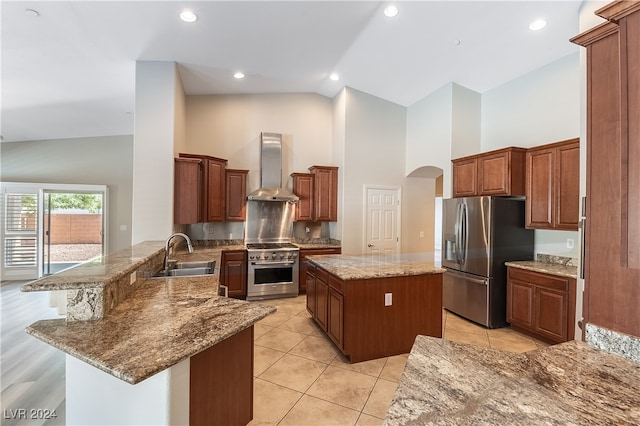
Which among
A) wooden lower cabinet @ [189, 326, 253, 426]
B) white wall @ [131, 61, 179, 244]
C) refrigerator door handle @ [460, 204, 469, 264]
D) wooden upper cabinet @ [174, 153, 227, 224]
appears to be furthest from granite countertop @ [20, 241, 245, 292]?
refrigerator door handle @ [460, 204, 469, 264]

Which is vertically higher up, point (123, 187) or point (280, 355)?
point (123, 187)

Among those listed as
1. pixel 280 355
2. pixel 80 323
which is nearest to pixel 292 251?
pixel 280 355

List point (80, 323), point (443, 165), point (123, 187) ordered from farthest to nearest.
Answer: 1. point (123, 187)
2. point (443, 165)
3. point (80, 323)

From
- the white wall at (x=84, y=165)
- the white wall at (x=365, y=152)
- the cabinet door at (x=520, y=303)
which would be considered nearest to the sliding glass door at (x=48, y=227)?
the white wall at (x=84, y=165)

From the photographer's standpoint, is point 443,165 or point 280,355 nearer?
point 280,355

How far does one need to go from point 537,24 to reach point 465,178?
1.94 meters

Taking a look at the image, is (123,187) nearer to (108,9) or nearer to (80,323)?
(108,9)

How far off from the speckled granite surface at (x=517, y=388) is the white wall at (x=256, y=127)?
4816mm

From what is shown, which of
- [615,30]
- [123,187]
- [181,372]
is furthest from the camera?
[123,187]

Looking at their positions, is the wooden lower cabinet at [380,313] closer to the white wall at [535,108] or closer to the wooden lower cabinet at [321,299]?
the wooden lower cabinet at [321,299]

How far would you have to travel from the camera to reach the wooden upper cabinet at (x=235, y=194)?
507 centimetres

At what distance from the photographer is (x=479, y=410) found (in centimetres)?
81

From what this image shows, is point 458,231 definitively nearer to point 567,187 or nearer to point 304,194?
point 567,187

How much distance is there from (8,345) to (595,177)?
5201 mm
